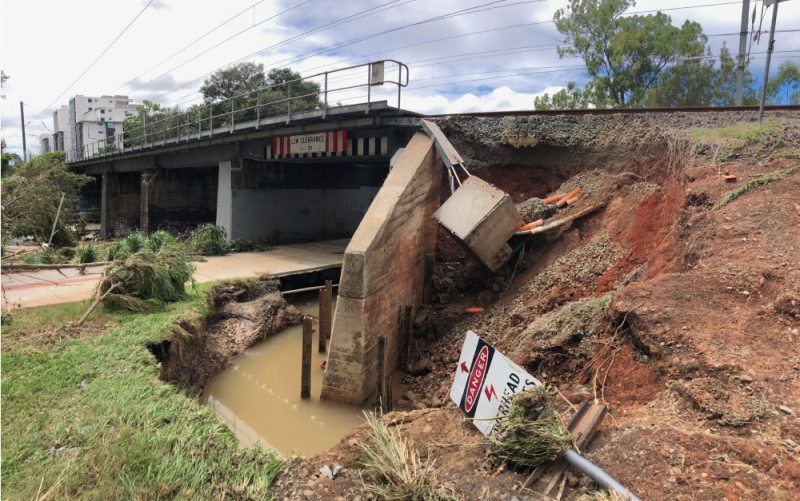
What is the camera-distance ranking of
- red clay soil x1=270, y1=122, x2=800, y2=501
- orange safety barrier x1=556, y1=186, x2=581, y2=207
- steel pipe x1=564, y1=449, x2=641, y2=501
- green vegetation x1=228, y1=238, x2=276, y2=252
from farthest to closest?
1. green vegetation x1=228, y1=238, x2=276, y2=252
2. orange safety barrier x1=556, y1=186, x2=581, y2=207
3. red clay soil x1=270, y1=122, x2=800, y2=501
4. steel pipe x1=564, y1=449, x2=641, y2=501

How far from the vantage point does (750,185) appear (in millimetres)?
7688

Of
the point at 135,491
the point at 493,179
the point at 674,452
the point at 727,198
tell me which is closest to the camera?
the point at 674,452

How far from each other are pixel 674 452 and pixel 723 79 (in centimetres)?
2678

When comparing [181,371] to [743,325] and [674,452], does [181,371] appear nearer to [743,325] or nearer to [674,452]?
[674,452]

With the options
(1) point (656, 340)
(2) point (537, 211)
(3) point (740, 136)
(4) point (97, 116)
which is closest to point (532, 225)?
(2) point (537, 211)

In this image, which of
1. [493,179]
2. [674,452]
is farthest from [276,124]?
[674,452]

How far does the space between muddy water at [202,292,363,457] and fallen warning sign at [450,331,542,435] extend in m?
3.87

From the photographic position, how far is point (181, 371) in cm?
880

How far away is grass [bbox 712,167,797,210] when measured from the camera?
25.0 feet

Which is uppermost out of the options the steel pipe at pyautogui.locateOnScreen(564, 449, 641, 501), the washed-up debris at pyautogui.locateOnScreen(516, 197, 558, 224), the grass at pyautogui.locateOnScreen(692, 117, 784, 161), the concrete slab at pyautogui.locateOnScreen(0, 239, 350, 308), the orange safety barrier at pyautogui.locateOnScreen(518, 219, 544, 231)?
the grass at pyautogui.locateOnScreen(692, 117, 784, 161)

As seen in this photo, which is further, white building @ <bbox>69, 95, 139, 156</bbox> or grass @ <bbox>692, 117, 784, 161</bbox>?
white building @ <bbox>69, 95, 139, 156</bbox>

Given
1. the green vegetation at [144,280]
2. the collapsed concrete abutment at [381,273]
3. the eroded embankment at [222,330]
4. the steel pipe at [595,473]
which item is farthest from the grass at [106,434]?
the collapsed concrete abutment at [381,273]

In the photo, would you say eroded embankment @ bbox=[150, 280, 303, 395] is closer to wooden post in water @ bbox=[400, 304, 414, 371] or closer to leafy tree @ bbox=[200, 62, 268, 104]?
wooden post in water @ bbox=[400, 304, 414, 371]

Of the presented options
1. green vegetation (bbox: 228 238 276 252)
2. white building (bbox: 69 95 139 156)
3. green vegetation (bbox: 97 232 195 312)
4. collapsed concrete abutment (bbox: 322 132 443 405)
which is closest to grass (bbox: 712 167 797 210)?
collapsed concrete abutment (bbox: 322 132 443 405)
